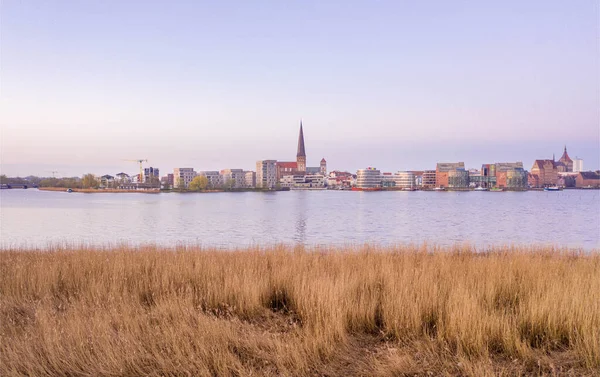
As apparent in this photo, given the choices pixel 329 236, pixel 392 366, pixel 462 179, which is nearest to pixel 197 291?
pixel 392 366

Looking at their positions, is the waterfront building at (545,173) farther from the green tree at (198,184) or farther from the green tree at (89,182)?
the green tree at (89,182)

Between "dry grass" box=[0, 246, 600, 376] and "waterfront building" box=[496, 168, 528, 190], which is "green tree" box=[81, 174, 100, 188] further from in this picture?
"dry grass" box=[0, 246, 600, 376]

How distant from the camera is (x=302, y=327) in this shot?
20.5ft

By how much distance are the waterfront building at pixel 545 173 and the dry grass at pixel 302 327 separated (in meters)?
210

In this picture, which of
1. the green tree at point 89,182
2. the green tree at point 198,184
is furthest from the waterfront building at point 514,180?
the green tree at point 89,182

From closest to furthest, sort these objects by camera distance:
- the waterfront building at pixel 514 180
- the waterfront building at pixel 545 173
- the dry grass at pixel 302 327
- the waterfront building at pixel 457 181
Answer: the dry grass at pixel 302 327
the waterfront building at pixel 514 180
the waterfront building at pixel 545 173
the waterfront building at pixel 457 181

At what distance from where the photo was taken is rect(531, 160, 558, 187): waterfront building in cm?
19300

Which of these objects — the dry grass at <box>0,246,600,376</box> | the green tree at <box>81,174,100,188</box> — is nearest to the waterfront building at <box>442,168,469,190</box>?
the green tree at <box>81,174,100,188</box>

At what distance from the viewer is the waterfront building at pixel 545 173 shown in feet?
633

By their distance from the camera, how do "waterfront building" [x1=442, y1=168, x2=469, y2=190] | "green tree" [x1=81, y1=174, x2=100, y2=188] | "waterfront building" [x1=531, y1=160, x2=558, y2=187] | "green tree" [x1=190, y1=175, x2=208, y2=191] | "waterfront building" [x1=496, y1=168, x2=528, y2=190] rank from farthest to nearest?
"waterfront building" [x1=442, y1=168, x2=469, y2=190]
"waterfront building" [x1=531, y1=160, x2=558, y2=187]
"waterfront building" [x1=496, y1=168, x2=528, y2=190]
"green tree" [x1=81, y1=174, x2=100, y2=188]
"green tree" [x1=190, y1=175, x2=208, y2=191]

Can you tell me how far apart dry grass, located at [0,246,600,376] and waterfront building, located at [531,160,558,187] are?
210 metres

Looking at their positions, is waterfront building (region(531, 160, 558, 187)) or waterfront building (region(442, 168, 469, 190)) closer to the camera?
waterfront building (region(531, 160, 558, 187))

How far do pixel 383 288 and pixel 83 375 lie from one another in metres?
4.85

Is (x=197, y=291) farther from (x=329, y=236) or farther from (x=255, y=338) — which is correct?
(x=329, y=236)
